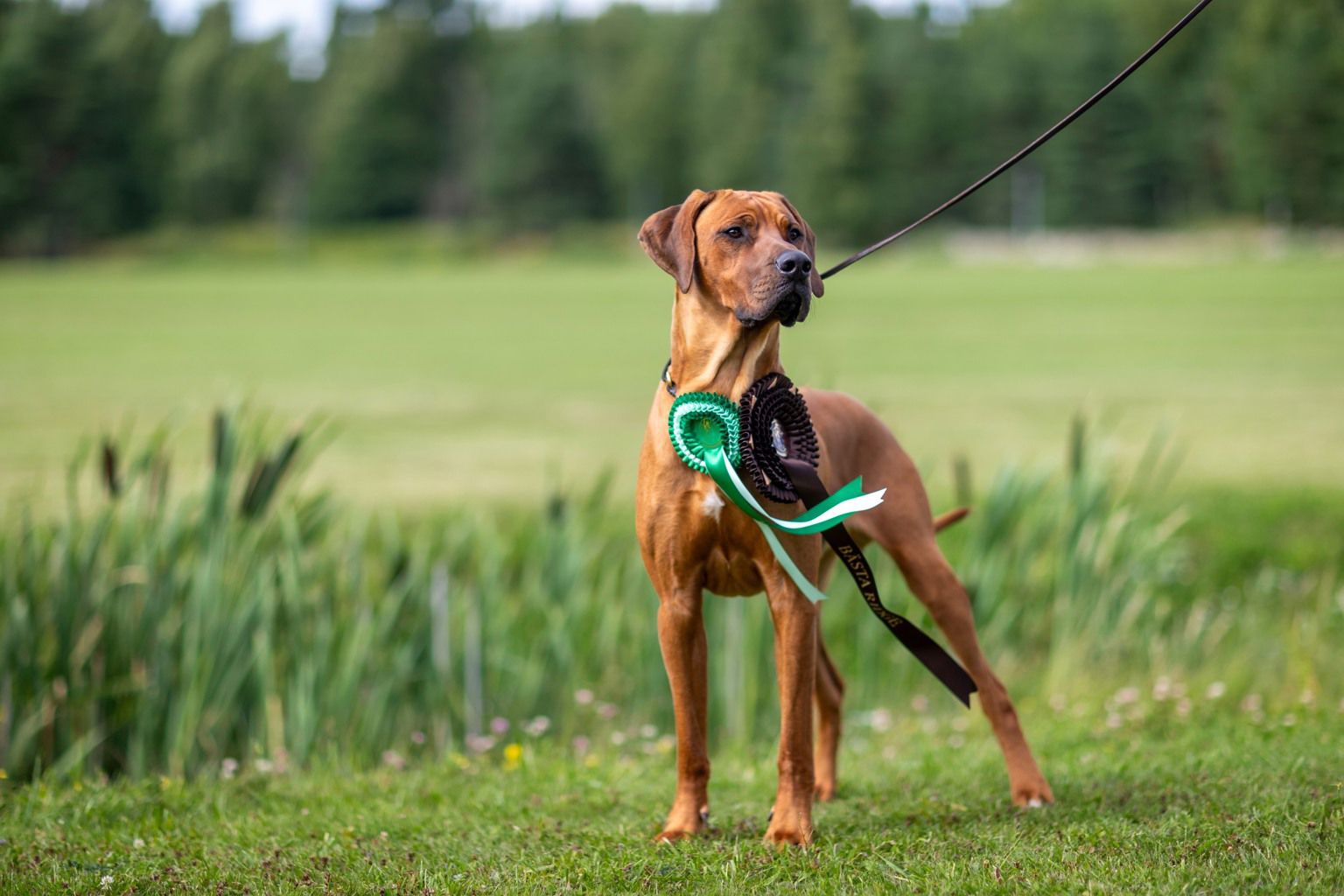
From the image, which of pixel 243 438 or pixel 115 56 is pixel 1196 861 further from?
pixel 115 56

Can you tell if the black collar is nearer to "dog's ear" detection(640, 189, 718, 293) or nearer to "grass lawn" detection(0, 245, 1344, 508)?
"dog's ear" detection(640, 189, 718, 293)

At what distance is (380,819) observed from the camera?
4164mm

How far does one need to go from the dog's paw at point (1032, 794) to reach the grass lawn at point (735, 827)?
0.05 metres

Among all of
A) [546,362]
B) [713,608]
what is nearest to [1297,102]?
[546,362]

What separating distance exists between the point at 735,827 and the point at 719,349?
4.54ft

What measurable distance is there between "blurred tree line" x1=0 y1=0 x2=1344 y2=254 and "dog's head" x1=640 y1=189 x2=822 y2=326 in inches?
1632

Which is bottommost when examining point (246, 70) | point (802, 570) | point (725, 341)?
point (802, 570)

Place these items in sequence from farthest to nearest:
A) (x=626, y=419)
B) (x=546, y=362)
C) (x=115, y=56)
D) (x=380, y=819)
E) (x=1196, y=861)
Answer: (x=115, y=56), (x=546, y=362), (x=626, y=419), (x=380, y=819), (x=1196, y=861)

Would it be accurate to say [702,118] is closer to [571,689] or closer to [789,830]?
[571,689]

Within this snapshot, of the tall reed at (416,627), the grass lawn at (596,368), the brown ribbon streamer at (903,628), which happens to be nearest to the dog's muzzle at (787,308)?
the brown ribbon streamer at (903,628)

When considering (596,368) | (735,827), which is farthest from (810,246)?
(596,368)

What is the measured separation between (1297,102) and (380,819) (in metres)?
52.7

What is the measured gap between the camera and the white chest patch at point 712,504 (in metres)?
3.54

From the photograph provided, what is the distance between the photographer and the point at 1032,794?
13.3ft
